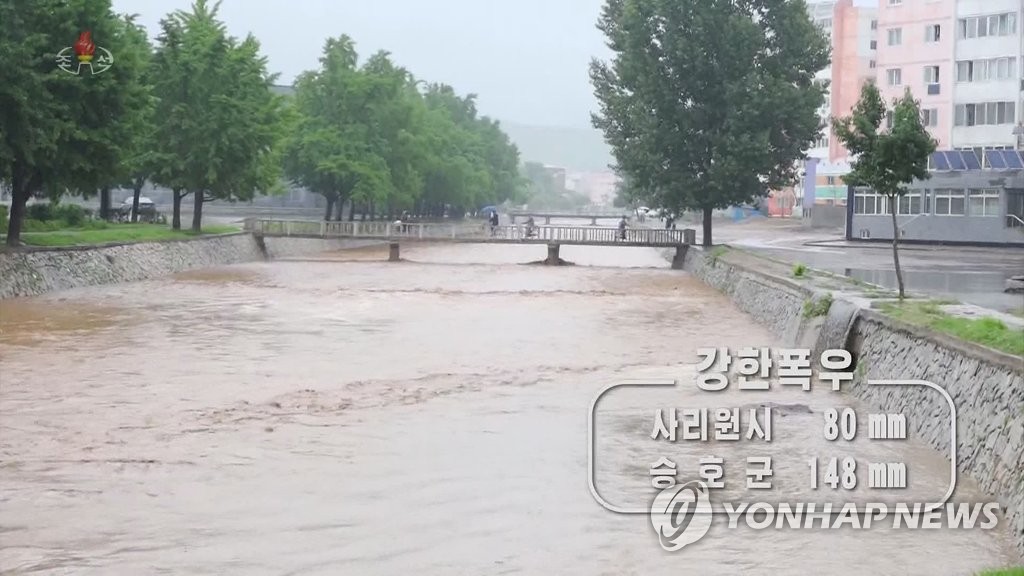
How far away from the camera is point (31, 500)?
40.3 ft

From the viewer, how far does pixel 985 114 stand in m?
63.4

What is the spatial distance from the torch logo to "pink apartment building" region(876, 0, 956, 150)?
136ft

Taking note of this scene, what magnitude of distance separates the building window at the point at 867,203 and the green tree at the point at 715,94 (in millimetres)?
10152

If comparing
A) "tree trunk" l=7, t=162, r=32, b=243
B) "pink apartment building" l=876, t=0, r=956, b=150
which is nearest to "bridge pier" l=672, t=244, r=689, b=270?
"pink apartment building" l=876, t=0, r=956, b=150

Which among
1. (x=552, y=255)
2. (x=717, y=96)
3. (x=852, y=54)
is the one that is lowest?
(x=552, y=255)

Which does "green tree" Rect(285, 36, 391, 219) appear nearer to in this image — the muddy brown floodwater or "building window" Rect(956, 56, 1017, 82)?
"building window" Rect(956, 56, 1017, 82)

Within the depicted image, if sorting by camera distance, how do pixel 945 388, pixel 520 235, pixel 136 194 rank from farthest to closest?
pixel 520 235 → pixel 136 194 → pixel 945 388

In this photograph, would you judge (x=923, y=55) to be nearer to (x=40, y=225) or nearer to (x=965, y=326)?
(x=40, y=225)

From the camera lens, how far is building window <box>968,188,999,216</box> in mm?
56375

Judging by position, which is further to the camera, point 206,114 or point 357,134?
point 357,134

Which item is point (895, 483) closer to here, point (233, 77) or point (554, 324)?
point (554, 324)

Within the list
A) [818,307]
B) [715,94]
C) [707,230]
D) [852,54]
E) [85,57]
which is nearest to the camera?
[818,307]

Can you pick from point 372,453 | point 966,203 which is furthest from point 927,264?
point 372,453

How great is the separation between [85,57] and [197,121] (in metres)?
17.0
